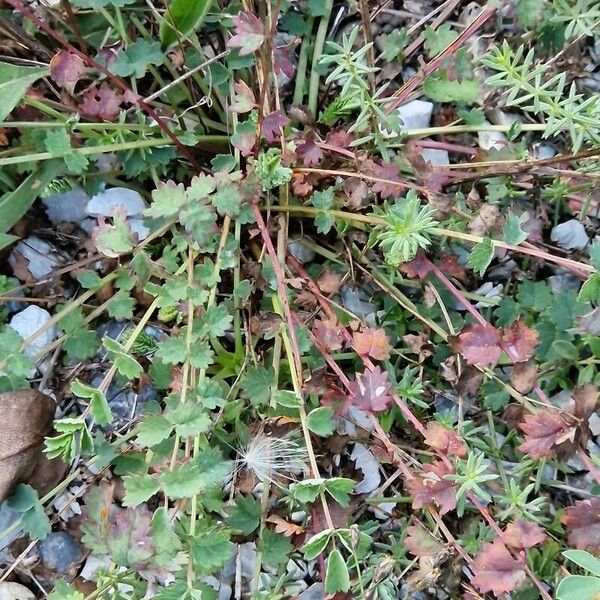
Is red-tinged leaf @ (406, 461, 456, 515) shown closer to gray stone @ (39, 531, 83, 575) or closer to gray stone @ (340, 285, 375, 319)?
gray stone @ (340, 285, 375, 319)

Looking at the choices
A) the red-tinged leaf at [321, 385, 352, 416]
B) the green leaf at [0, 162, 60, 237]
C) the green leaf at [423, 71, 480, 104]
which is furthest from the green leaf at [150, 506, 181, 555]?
the green leaf at [423, 71, 480, 104]

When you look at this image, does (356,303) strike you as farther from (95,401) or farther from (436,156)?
(95,401)

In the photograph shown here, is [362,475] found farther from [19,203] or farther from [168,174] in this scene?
[19,203]

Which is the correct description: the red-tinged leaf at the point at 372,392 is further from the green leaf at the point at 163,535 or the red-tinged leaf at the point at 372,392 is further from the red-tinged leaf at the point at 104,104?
the red-tinged leaf at the point at 104,104

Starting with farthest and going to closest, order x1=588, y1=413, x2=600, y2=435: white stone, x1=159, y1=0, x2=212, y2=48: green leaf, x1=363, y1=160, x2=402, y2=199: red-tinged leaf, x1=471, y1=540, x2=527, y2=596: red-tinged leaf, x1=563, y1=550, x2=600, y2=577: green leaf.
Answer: x1=588, y1=413, x2=600, y2=435: white stone < x1=159, y1=0, x2=212, y2=48: green leaf < x1=363, y1=160, x2=402, y2=199: red-tinged leaf < x1=471, y1=540, x2=527, y2=596: red-tinged leaf < x1=563, y1=550, x2=600, y2=577: green leaf

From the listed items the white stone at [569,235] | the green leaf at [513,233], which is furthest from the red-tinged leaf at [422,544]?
the white stone at [569,235]

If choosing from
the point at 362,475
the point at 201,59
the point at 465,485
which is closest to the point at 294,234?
the point at 201,59
